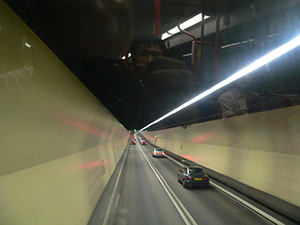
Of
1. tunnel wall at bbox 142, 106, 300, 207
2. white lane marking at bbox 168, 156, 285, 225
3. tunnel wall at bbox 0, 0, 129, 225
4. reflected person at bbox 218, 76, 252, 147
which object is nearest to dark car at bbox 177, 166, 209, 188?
white lane marking at bbox 168, 156, 285, 225

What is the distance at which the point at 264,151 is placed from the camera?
938 centimetres

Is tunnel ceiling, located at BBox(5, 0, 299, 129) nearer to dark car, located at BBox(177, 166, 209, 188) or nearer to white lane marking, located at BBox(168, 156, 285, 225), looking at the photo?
white lane marking, located at BBox(168, 156, 285, 225)

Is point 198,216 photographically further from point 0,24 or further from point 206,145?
point 206,145

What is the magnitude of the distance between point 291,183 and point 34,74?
8021mm

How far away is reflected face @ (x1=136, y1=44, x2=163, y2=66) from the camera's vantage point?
4.02 m

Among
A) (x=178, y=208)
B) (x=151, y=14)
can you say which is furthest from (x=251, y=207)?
(x=151, y=14)

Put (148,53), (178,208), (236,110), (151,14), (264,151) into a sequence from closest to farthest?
1. (148,53)
2. (151,14)
3. (178,208)
4. (264,151)
5. (236,110)

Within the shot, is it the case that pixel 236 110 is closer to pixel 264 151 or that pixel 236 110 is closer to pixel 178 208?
pixel 264 151

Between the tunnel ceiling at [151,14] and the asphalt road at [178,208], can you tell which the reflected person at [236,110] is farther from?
the asphalt road at [178,208]

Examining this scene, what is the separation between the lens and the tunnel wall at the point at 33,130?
8.45 ft

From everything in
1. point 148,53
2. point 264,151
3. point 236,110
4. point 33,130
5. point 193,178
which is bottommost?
point 193,178

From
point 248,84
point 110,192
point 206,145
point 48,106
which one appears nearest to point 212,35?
point 248,84

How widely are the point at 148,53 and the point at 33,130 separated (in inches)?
87.9

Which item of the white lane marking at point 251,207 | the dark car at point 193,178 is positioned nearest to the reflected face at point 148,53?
the white lane marking at point 251,207
